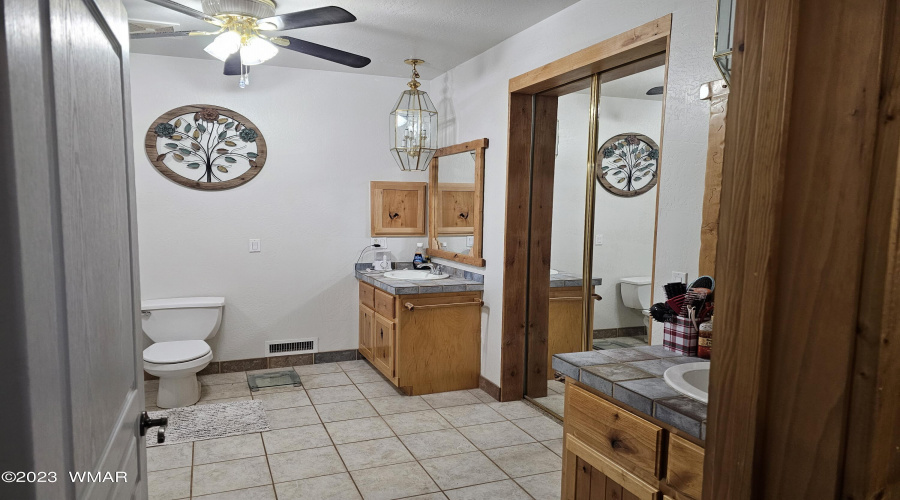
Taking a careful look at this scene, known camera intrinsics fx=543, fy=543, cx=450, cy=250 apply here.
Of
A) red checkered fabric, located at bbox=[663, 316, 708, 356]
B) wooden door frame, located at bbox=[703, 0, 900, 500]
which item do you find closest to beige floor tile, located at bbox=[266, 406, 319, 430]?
red checkered fabric, located at bbox=[663, 316, 708, 356]

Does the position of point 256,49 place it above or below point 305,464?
above

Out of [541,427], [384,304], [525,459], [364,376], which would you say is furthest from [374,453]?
[364,376]

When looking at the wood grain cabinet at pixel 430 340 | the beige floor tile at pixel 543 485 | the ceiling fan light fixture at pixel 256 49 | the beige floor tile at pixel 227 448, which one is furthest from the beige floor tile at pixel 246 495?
the ceiling fan light fixture at pixel 256 49

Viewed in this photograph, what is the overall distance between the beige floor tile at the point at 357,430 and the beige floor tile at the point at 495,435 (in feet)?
1.61

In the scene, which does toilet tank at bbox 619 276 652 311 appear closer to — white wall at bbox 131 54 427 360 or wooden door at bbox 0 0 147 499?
wooden door at bbox 0 0 147 499

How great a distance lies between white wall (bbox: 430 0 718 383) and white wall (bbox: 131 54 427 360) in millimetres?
825

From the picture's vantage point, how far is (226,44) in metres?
2.72

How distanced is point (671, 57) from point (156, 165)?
3.60 meters

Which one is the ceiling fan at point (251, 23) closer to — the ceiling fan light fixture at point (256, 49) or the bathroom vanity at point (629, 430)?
the ceiling fan light fixture at point (256, 49)

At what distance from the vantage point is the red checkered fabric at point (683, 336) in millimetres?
1991

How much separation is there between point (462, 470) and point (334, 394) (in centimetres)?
144

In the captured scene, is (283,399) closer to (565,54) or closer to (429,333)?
(429,333)

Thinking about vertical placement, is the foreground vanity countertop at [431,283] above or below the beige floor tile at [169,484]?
above

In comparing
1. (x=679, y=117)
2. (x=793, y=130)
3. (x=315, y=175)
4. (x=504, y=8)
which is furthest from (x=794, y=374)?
(x=315, y=175)
